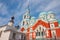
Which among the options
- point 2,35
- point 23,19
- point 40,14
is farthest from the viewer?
point 23,19

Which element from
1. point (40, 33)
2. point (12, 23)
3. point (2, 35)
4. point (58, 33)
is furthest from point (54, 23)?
point (2, 35)

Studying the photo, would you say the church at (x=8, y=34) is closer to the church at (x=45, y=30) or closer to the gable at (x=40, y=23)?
the church at (x=45, y=30)

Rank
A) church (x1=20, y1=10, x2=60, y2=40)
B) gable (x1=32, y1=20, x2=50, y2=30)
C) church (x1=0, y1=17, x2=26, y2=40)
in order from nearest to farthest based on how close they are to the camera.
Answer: church (x1=0, y1=17, x2=26, y2=40) → church (x1=20, y1=10, x2=60, y2=40) → gable (x1=32, y1=20, x2=50, y2=30)

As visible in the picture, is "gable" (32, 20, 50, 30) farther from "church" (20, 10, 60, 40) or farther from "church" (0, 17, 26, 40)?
"church" (0, 17, 26, 40)

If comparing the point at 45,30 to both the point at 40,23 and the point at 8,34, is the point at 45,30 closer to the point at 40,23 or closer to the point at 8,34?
the point at 40,23

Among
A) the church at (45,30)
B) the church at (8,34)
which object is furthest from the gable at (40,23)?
the church at (8,34)

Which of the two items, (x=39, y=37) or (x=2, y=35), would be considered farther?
(x=39, y=37)

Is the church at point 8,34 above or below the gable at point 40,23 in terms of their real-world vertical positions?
below

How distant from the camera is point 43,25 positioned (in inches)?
1590

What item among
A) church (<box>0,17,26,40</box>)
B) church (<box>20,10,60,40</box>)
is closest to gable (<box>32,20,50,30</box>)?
church (<box>20,10,60,40</box>)

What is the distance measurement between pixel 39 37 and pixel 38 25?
5566 mm

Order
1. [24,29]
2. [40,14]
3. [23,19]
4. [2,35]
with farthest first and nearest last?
[23,19], [40,14], [24,29], [2,35]

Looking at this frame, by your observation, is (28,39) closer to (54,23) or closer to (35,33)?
(35,33)

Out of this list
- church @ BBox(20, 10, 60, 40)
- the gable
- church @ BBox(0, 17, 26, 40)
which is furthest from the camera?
the gable
